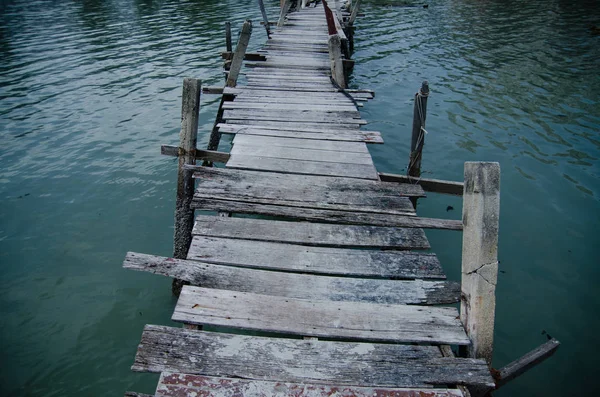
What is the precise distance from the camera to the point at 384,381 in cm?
263

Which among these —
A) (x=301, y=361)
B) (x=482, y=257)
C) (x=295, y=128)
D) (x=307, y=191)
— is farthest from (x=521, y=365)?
(x=295, y=128)

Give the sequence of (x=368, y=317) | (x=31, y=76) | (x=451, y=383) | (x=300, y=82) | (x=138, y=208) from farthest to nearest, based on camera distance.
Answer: (x=31, y=76)
(x=300, y=82)
(x=138, y=208)
(x=368, y=317)
(x=451, y=383)

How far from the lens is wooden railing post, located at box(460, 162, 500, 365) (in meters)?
2.84

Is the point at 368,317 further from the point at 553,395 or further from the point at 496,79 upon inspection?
the point at 496,79

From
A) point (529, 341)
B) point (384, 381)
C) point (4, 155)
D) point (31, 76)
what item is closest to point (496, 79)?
point (529, 341)

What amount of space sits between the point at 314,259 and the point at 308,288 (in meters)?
0.42

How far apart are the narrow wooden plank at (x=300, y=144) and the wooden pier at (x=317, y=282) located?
0.03 meters

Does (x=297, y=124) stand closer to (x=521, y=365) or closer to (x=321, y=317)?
(x=321, y=317)

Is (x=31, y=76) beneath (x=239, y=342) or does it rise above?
above

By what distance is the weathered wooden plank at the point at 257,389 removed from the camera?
8.12 feet

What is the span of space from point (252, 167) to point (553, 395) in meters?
4.32

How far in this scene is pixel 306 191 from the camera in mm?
4789

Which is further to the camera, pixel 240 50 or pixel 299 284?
pixel 240 50

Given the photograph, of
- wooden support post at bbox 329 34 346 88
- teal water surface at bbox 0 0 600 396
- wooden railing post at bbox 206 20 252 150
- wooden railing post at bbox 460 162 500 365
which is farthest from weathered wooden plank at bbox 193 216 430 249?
wooden support post at bbox 329 34 346 88
